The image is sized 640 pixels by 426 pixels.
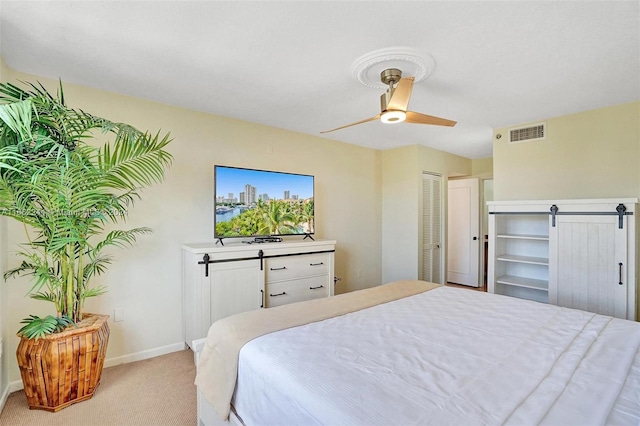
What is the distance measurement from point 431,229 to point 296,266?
2571 mm

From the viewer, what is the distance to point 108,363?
8.70 feet

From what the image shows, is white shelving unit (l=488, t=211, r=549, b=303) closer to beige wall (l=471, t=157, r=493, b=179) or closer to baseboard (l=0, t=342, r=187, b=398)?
beige wall (l=471, t=157, r=493, b=179)

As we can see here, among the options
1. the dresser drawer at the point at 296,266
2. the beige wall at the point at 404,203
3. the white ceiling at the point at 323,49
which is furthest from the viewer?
the beige wall at the point at 404,203

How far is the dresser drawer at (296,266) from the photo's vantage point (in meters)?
3.11

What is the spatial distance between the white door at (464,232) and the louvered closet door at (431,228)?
2.47 ft

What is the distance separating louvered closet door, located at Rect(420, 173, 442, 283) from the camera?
4.72m

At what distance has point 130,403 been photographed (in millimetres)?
2141

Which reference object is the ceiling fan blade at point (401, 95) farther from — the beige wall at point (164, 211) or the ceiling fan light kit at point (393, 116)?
the beige wall at point (164, 211)

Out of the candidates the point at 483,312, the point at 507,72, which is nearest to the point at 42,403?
the point at 483,312

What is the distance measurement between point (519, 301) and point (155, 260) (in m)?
3.08

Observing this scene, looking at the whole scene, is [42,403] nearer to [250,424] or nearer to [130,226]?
[130,226]

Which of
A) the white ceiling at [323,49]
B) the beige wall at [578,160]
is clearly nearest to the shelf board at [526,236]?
the beige wall at [578,160]

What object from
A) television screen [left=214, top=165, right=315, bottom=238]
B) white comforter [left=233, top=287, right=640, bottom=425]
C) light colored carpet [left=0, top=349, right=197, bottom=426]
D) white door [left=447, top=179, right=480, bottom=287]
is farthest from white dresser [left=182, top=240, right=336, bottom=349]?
white door [left=447, top=179, right=480, bottom=287]

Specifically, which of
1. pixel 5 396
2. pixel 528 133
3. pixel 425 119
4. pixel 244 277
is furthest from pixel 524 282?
pixel 5 396
